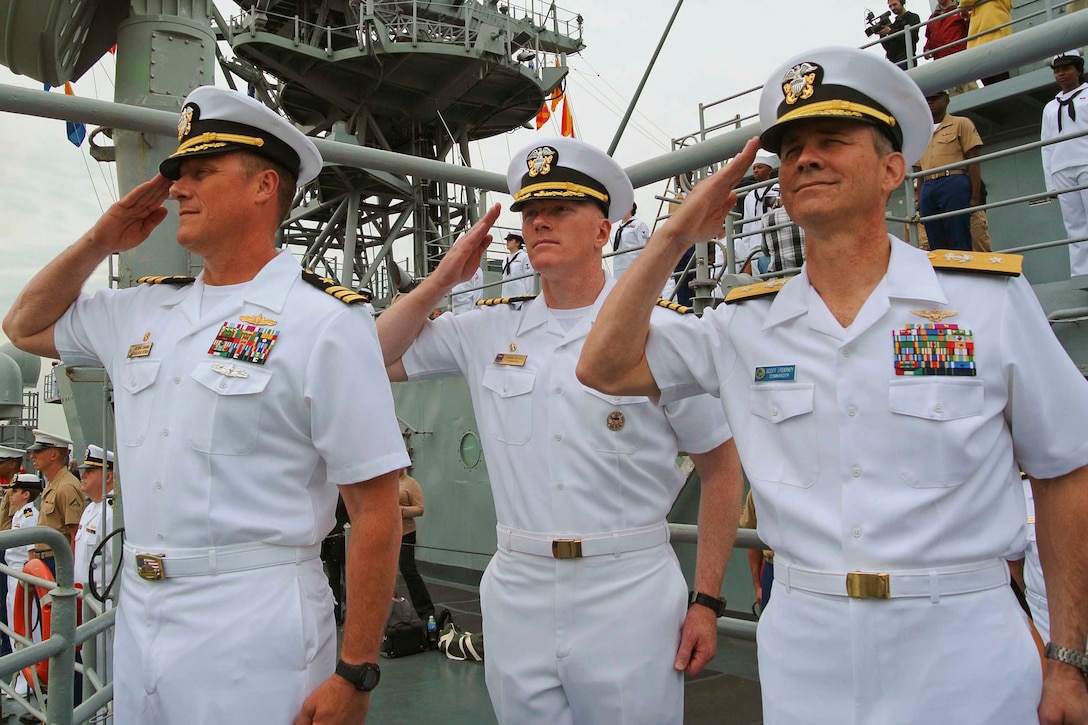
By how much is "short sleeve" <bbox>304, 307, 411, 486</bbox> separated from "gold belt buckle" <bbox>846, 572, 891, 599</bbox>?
34.8 inches

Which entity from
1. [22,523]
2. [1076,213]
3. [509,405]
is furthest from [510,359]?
[22,523]

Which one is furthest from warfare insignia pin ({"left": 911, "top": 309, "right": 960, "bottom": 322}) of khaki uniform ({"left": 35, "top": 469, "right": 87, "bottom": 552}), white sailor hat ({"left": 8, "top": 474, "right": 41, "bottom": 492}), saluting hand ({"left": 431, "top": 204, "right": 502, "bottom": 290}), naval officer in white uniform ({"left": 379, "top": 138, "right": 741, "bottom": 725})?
white sailor hat ({"left": 8, "top": 474, "right": 41, "bottom": 492})

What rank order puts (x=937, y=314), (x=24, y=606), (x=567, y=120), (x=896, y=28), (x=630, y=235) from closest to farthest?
(x=937, y=314)
(x=24, y=606)
(x=630, y=235)
(x=896, y=28)
(x=567, y=120)

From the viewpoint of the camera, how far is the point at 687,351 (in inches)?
70.5

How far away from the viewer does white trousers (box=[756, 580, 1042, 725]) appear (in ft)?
4.41

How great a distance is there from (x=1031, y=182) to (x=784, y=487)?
794cm

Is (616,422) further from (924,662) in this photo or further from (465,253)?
(924,662)

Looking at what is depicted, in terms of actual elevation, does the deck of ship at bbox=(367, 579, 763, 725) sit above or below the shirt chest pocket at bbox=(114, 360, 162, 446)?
below

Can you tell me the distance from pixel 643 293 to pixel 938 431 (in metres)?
0.61

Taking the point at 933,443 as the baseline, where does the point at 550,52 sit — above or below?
above

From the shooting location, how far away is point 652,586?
2127 millimetres

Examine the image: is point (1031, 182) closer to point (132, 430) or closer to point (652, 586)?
point (652, 586)

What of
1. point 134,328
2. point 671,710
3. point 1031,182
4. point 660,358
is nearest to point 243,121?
point 134,328

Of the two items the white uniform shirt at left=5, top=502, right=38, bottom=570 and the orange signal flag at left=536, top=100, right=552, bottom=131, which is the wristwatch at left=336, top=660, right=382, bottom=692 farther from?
the orange signal flag at left=536, top=100, right=552, bottom=131
